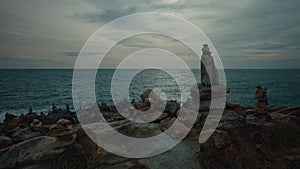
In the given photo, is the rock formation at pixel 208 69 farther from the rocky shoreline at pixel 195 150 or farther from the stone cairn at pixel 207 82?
the rocky shoreline at pixel 195 150

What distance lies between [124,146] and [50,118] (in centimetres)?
1542

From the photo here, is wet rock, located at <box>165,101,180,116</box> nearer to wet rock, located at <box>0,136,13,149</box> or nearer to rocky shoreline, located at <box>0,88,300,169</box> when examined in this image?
rocky shoreline, located at <box>0,88,300,169</box>

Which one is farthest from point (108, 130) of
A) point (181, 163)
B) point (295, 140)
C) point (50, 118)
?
point (50, 118)

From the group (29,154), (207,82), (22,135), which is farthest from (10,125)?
(207,82)

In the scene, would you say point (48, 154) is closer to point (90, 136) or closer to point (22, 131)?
point (90, 136)

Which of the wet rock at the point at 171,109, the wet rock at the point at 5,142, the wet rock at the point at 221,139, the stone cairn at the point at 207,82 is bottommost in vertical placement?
the wet rock at the point at 5,142

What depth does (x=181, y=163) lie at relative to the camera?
31.5ft

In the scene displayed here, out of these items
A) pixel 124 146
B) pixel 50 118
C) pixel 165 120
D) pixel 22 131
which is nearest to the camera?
pixel 124 146

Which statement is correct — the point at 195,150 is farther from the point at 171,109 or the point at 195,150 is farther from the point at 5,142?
the point at 5,142

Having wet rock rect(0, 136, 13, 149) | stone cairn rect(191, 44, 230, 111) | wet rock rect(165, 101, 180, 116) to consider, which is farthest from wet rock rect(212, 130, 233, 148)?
wet rock rect(0, 136, 13, 149)

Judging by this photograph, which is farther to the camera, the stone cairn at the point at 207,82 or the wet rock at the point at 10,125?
the wet rock at the point at 10,125

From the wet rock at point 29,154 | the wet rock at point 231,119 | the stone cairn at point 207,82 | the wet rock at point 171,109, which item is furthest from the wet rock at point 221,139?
the wet rock at point 29,154

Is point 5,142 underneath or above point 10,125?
above

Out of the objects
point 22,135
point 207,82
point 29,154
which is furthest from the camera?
point 22,135
